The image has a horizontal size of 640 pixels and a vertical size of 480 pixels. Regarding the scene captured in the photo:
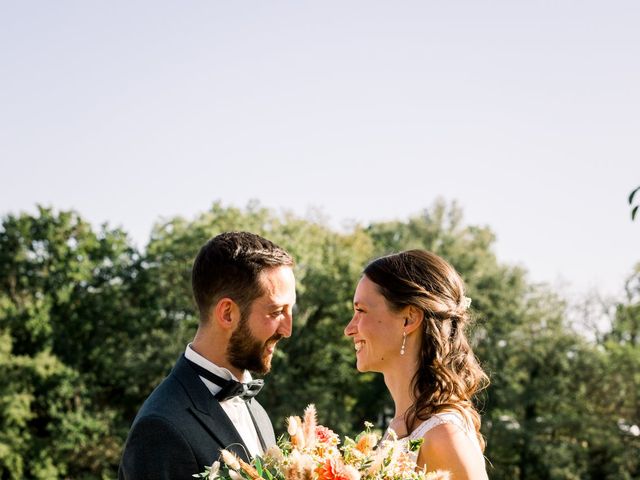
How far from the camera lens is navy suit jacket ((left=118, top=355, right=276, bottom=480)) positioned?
152 inches

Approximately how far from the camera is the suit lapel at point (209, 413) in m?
4.15

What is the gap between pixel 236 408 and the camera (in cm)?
464

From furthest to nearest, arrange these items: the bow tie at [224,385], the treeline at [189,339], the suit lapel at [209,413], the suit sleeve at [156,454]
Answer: the treeline at [189,339], the bow tie at [224,385], the suit lapel at [209,413], the suit sleeve at [156,454]

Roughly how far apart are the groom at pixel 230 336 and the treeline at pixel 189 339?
81.6ft

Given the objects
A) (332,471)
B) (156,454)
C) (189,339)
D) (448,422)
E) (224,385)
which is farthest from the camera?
(189,339)

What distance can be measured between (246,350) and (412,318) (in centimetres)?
90

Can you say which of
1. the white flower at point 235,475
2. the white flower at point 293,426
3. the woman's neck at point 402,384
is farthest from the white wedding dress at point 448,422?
the white flower at point 235,475

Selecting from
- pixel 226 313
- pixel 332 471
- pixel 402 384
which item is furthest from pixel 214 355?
pixel 332 471

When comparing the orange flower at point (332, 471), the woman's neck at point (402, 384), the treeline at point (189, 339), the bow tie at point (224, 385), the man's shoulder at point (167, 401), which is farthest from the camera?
the treeline at point (189, 339)

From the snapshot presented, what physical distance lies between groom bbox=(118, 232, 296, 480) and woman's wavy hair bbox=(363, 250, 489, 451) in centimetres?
57

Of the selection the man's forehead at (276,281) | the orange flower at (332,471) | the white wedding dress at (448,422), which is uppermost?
the man's forehead at (276,281)

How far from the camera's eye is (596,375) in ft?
106

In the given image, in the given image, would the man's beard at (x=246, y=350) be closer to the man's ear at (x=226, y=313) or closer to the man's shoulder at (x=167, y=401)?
the man's ear at (x=226, y=313)

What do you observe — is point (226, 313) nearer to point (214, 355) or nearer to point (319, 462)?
point (214, 355)
